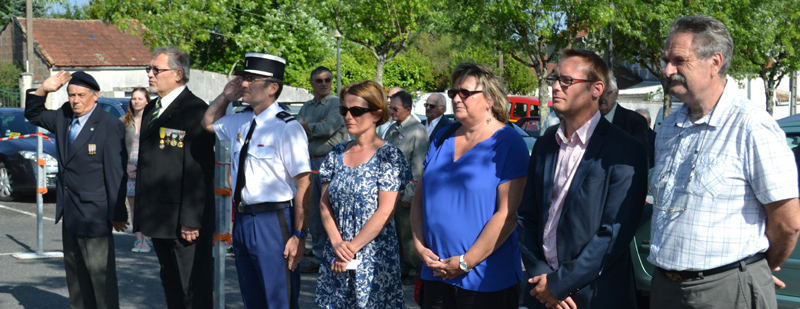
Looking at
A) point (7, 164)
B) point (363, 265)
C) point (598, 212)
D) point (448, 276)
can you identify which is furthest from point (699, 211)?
point (7, 164)

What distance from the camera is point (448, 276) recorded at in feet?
12.7

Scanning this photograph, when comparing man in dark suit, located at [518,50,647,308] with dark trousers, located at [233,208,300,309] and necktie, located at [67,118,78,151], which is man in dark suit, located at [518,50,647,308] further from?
necktie, located at [67,118,78,151]

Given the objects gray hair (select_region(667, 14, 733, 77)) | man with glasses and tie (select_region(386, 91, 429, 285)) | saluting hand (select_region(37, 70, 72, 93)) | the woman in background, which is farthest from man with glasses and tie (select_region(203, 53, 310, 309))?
the woman in background

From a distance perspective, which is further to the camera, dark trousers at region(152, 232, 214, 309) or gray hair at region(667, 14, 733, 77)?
dark trousers at region(152, 232, 214, 309)

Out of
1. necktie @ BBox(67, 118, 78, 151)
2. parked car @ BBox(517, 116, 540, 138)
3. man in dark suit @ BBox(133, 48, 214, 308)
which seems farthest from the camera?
parked car @ BBox(517, 116, 540, 138)

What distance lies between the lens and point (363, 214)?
4418 mm

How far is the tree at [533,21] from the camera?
2500 cm

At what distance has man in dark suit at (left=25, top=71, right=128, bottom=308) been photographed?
18.5 feet

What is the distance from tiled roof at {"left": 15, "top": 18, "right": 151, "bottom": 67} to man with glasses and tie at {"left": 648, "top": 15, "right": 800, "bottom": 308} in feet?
134

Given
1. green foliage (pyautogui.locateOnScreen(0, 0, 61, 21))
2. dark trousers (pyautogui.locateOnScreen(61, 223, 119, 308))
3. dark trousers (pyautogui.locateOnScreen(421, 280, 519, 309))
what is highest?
green foliage (pyautogui.locateOnScreen(0, 0, 61, 21))

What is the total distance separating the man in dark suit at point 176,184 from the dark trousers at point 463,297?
186 centimetres

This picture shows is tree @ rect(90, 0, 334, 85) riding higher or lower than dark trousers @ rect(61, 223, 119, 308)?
higher

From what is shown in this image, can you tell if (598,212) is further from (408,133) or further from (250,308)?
(408,133)

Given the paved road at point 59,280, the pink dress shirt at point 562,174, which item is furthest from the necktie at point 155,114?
the pink dress shirt at point 562,174
